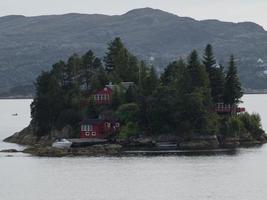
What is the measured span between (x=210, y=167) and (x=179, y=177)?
8.75 metres

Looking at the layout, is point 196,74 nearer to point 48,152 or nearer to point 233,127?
point 233,127

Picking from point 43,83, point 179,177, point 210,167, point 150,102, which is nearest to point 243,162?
point 210,167

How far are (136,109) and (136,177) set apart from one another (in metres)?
40.1

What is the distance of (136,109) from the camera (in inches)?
5025

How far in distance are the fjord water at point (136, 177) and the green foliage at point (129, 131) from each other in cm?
1750

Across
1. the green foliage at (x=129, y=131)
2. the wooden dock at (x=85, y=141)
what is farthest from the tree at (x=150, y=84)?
the wooden dock at (x=85, y=141)

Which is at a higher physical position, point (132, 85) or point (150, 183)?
point (132, 85)

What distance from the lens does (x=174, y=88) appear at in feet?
421

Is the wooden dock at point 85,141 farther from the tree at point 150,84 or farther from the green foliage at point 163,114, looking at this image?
the tree at point 150,84

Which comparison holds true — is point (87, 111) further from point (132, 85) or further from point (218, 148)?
point (218, 148)

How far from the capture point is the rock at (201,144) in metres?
121

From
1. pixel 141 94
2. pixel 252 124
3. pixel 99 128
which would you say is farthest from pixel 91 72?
pixel 252 124

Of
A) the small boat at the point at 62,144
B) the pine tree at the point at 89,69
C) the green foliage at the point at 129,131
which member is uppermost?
the pine tree at the point at 89,69

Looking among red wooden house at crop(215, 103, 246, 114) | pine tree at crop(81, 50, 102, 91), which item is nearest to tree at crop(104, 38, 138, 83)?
pine tree at crop(81, 50, 102, 91)
